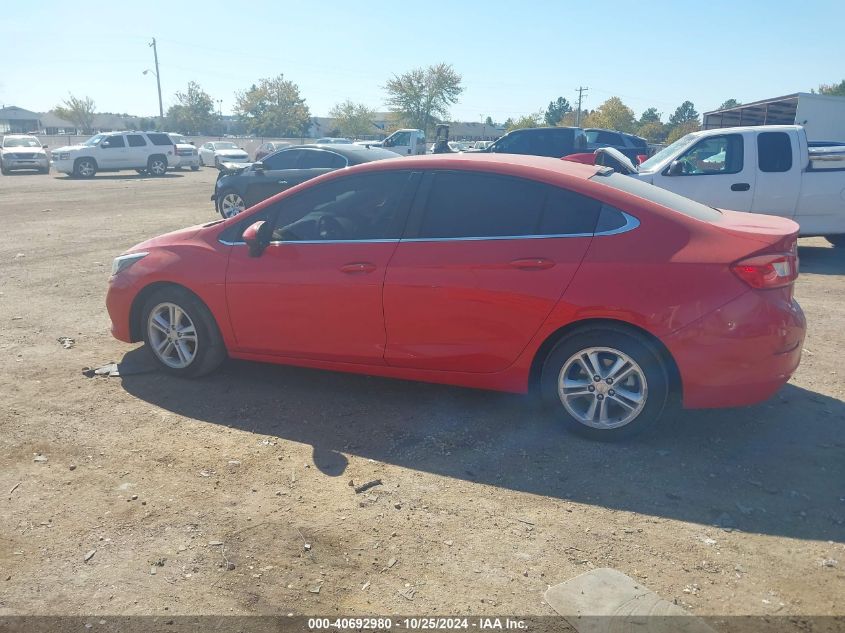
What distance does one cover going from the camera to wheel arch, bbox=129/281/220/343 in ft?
17.1

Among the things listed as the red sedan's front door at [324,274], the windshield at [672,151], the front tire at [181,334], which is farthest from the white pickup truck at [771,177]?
the front tire at [181,334]

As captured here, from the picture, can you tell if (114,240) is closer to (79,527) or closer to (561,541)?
(79,527)

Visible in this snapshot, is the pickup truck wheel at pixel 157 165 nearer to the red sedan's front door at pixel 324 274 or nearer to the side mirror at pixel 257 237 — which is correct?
the red sedan's front door at pixel 324 274

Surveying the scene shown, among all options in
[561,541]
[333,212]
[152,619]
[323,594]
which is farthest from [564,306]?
[152,619]

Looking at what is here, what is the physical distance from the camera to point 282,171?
14.0 metres

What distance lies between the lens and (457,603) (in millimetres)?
2865

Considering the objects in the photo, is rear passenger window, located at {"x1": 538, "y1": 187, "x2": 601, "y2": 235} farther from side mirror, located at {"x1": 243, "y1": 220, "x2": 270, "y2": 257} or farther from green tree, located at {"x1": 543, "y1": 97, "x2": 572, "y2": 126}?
green tree, located at {"x1": 543, "y1": 97, "x2": 572, "y2": 126}

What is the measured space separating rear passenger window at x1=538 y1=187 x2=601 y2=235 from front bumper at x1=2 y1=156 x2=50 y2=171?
3488 cm

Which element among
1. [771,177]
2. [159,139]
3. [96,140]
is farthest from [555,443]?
[159,139]

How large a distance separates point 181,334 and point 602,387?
10.3 ft

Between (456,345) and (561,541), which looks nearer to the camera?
(561,541)

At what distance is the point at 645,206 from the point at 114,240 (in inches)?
417

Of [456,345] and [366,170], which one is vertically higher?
[366,170]

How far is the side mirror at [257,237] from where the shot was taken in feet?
15.9
